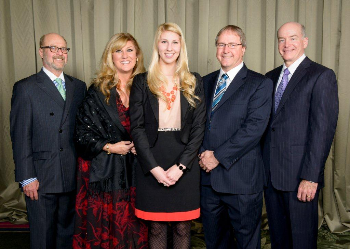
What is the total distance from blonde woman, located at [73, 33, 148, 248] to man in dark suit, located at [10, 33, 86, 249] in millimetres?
112

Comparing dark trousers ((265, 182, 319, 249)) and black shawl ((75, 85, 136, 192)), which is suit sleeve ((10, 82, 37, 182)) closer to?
black shawl ((75, 85, 136, 192))

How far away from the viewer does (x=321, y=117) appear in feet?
6.95

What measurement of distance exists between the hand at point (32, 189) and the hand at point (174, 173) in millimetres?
922

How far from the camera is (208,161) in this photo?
7.30 feet

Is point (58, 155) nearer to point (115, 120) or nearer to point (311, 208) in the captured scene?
point (115, 120)

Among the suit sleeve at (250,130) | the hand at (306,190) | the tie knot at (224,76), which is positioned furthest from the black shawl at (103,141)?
the hand at (306,190)

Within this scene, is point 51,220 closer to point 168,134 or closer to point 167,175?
point 167,175

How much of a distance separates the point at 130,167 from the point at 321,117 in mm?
1267

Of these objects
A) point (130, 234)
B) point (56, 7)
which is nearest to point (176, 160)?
point (130, 234)

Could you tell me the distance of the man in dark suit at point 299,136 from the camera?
7.00 ft

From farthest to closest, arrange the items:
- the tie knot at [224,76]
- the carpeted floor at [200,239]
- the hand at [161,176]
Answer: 1. the carpeted floor at [200,239]
2. the tie knot at [224,76]
3. the hand at [161,176]

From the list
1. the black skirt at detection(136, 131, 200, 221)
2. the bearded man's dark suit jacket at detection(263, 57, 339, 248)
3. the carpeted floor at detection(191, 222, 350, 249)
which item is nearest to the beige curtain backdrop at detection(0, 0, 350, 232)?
the carpeted floor at detection(191, 222, 350, 249)

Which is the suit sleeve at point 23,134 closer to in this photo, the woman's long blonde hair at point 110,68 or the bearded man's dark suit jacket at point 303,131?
the woman's long blonde hair at point 110,68

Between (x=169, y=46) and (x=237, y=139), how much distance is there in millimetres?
718
